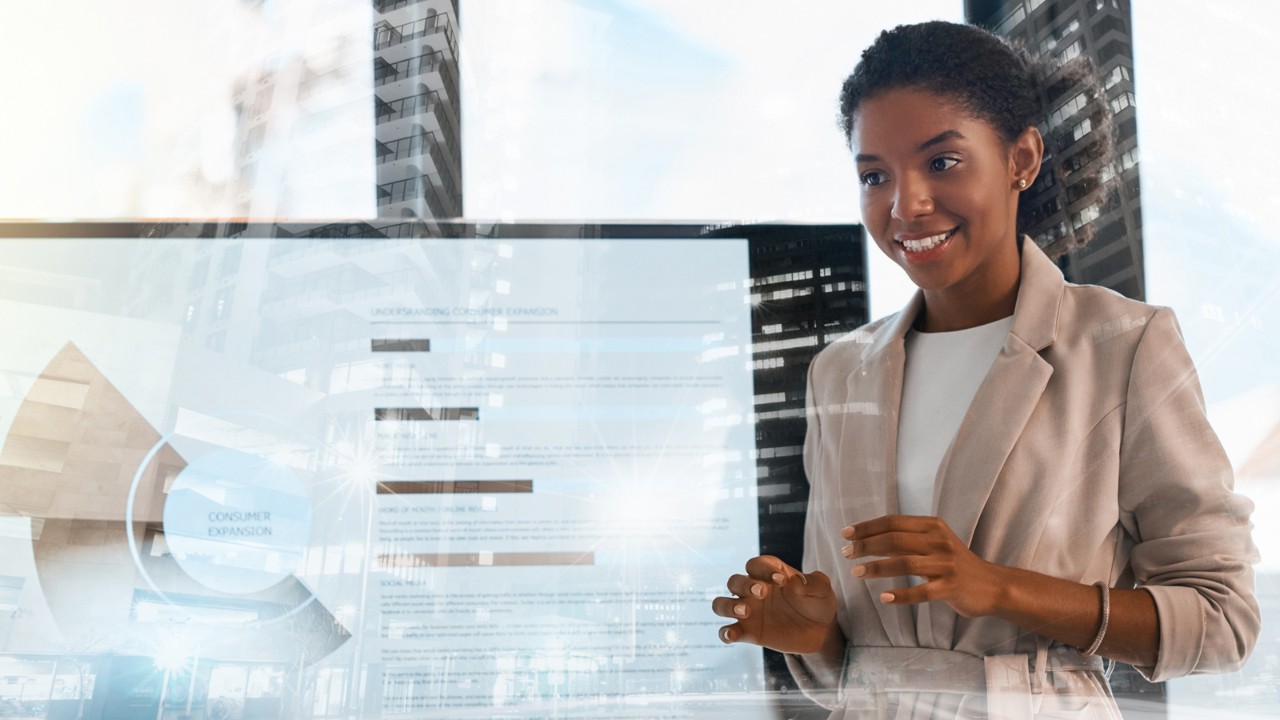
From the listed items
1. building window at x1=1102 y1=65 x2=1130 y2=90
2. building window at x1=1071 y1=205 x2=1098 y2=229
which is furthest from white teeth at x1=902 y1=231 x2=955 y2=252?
building window at x1=1102 y1=65 x2=1130 y2=90

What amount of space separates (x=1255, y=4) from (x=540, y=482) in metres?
0.86

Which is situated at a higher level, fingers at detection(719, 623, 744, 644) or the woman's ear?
the woman's ear

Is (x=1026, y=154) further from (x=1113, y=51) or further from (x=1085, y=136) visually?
(x=1113, y=51)

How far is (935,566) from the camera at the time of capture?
649 millimetres

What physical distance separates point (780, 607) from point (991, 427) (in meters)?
0.26

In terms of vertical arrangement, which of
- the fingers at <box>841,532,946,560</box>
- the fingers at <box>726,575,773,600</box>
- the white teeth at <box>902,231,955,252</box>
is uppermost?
the white teeth at <box>902,231,955,252</box>

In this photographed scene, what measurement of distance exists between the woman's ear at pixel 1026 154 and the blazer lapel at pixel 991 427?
107 mm

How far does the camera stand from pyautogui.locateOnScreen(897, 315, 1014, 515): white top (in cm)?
71

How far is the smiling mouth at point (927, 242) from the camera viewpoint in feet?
2.39

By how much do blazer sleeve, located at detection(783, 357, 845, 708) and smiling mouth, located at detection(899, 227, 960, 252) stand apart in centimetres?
18

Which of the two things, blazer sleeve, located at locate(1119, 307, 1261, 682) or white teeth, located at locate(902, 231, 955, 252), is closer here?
blazer sleeve, located at locate(1119, 307, 1261, 682)

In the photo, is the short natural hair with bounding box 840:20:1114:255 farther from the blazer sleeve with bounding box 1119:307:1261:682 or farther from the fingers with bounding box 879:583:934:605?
the fingers with bounding box 879:583:934:605
